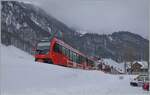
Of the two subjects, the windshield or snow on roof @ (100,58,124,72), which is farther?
snow on roof @ (100,58,124,72)

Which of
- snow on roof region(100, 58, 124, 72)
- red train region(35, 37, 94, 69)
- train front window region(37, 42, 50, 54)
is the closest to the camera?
red train region(35, 37, 94, 69)

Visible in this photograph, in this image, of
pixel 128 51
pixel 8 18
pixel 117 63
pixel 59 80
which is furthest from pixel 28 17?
pixel 59 80

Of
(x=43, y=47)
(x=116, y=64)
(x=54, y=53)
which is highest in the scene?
(x=116, y=64)

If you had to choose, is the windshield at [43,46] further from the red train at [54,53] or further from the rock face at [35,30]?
the rock face at [35,30]

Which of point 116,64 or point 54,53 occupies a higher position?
point 116,64

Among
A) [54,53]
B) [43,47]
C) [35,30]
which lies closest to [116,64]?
[35,30]

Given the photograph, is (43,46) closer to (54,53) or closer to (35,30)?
(54,53)

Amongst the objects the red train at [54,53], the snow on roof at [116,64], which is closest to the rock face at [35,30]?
the snow on roof at [116,64]

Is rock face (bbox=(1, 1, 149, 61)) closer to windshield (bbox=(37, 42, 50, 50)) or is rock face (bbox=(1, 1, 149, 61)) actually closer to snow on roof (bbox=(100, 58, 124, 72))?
snow on roof (bbox=(100, 58, 124, 72))

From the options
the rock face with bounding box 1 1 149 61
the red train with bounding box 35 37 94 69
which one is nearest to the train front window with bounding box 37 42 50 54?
the red train with bounding box 35 37 94 69

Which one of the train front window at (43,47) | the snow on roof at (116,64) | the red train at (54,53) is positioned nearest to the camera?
the red train at (54,53)

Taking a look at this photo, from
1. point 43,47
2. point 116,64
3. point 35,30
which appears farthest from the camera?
point 35,30

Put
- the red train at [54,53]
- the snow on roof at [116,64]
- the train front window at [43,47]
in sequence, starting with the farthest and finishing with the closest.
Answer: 1. the snow on roof at [116,64]
2. the train front window at [43,47]
3. the red train at [54,53]

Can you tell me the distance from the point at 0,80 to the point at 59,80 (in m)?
5.32
